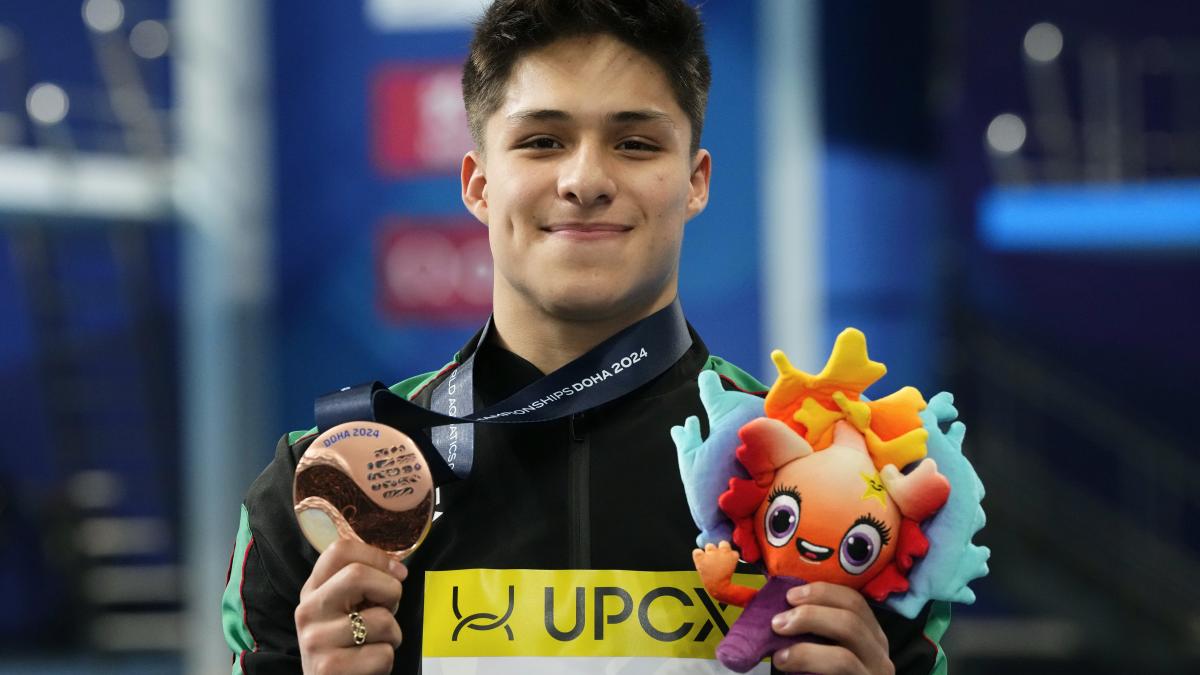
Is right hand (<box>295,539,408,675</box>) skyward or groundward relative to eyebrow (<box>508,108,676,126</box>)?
groundward

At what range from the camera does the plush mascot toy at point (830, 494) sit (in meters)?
1.59

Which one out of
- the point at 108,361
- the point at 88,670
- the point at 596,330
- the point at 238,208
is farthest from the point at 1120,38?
the point at 596,330

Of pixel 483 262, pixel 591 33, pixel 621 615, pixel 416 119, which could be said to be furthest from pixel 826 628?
pixel 416 119

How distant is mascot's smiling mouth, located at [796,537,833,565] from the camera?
5.22ft

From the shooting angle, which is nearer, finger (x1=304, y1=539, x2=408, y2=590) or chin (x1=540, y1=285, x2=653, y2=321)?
finger (x1=304, y1=539, x2=408, y2=590)

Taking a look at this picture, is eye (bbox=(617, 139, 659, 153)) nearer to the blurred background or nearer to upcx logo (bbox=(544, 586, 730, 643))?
upcx logo (bbox=(544, 586, 730, 643))

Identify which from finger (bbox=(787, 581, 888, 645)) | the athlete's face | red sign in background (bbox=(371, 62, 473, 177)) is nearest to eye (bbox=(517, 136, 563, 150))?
the athlete's face

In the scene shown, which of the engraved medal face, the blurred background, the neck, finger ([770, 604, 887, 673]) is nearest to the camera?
finger ([770, 604, 887, 673])

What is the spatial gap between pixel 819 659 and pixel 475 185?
0.80 meters

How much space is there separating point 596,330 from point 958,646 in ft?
19.0

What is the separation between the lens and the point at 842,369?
1.66 m

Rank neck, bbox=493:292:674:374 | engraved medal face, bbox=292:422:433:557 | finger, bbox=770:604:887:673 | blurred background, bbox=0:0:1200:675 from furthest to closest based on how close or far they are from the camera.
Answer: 1. blurred background, bbox=0:0:1200:675
2. neck, bbox=493:292:674:374
3. engraved medal face, bbox=292:422:433:557
4. finger, bbox=770:604:887:673

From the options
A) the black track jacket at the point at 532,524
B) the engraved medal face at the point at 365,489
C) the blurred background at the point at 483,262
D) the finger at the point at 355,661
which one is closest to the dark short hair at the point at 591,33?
the black track jacket at the point at 532,524

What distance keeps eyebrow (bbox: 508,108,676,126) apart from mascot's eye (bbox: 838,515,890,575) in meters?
0.58
